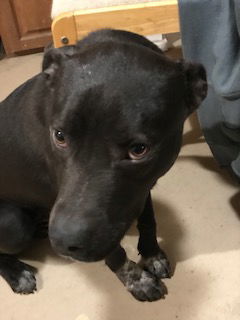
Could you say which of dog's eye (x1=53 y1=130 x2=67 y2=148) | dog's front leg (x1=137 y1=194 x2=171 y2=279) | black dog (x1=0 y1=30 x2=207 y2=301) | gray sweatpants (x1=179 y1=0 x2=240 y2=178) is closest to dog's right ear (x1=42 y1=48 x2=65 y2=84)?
black dog (x1=0 y1=30 x2=207 y2=301)

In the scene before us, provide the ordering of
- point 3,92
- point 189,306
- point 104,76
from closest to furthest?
point 104,76
point 189,306
point 3,92

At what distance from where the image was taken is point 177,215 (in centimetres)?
202

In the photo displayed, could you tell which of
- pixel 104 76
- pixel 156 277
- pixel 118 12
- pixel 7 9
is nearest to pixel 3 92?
pixel 7 9

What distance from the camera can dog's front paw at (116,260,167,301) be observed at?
1.75m

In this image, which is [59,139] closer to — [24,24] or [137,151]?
[137,151]

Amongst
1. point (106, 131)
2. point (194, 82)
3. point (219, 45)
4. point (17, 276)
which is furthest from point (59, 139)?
point (17, 276)

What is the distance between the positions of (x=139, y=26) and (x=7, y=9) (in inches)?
53.7

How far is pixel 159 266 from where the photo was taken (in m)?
1.80

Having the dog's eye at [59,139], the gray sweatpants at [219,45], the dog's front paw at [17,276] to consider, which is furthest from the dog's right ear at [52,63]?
the dog's front paw at [17,276]

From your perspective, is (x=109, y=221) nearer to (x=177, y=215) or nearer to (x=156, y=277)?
(x=156, y=277)

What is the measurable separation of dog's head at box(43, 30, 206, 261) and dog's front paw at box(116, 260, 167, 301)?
1.82 ft

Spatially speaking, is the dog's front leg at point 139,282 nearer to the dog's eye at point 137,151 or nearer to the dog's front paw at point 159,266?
the dog's front paw at point 159,266

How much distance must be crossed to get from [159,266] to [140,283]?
0.10m

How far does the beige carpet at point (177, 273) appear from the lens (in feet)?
5.72
